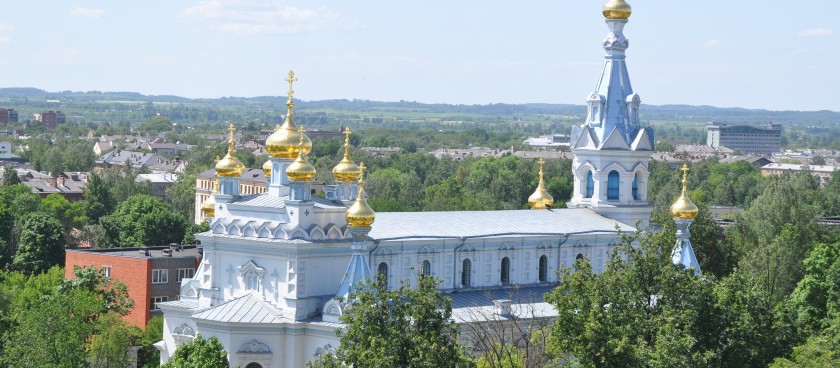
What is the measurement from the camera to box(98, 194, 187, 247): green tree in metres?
63.7

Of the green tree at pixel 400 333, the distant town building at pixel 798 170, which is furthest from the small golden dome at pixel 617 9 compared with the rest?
the distant town building at pixel 798 170

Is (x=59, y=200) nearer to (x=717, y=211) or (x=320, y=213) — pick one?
(x=717, y=211)

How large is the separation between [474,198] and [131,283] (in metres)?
32.7

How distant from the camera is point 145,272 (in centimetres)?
5131

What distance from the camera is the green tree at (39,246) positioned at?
196ft

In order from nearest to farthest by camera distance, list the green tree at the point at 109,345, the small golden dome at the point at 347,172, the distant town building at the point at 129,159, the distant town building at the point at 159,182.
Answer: the small golden dome at the point at 347,172 → the green tree at the point at 109,345 → the distant town building at the point at 159,182 → the distant town building at the point at 129,159

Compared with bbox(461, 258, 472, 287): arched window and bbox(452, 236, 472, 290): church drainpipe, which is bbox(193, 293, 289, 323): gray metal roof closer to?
bbox(452, 236, 472, 290): church drainpipe

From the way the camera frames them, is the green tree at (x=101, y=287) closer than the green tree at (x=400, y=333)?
No

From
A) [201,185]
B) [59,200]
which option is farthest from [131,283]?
[201,185]

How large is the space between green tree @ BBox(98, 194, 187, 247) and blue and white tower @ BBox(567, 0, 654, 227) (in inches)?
853

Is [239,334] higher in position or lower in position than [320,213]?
lower

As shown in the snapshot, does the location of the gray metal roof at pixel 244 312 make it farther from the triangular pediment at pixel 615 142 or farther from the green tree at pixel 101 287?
the triangular pediment at pixel 615 142

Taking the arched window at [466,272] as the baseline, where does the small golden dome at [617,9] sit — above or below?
above

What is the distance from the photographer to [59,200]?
78.6 meters
